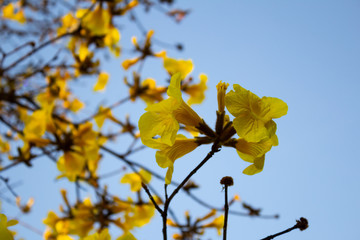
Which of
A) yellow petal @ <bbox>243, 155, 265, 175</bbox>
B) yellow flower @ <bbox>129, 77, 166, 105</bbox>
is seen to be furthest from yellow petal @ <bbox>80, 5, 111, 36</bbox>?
yellow petal @ <bbox>243, 155, 265, 175</bbox>

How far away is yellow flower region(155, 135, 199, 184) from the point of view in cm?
140

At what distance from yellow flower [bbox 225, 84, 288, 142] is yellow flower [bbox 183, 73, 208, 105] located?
98.3 inches

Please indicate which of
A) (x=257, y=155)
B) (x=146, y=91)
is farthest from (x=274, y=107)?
(x=146, y=91)

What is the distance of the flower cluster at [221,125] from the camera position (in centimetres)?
128

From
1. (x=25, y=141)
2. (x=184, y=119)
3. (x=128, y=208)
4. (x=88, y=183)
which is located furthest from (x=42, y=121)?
(x=184, y=119)

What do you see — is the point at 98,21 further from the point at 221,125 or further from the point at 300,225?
the point at 300,225

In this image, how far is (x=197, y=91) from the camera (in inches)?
151

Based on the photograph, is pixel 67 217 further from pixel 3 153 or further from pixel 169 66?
pixel 3 153

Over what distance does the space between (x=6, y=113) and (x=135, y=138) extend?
3.46 meters

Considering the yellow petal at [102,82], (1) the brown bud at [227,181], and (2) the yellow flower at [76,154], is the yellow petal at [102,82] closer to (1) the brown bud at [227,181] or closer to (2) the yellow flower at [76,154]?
(2) the yellow flower at [76,154]

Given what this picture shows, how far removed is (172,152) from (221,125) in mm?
287

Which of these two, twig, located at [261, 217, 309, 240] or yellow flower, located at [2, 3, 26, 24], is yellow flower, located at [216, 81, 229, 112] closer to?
twig, located at [261, 217, 309, 240]

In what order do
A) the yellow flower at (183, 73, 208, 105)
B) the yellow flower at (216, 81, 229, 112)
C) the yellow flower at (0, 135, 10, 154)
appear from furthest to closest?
1. the yellow flower at (0, 135, 10, 154)
2. the yellow flower at (183, 73, 208, 105)
3. the yellow flower at (216, 81, 229, 112)

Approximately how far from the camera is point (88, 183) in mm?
3787
